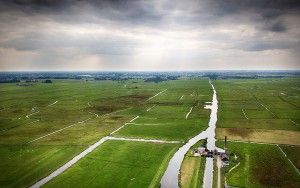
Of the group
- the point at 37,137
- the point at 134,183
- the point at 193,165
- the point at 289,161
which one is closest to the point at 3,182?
the point at 134,183

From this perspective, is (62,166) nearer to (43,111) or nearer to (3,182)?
(3,182)

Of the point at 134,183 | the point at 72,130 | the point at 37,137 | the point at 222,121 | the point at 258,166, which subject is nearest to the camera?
the point at 134,183

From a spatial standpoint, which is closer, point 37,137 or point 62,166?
point 62,166

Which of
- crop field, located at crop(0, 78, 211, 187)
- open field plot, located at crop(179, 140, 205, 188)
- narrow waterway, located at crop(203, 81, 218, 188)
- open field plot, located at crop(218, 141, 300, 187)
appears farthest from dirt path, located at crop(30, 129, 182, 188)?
open field plot, located at crop(218, 141, 300, 187)

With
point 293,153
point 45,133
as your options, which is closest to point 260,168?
point 293,153

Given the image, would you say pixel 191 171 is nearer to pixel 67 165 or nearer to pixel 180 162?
pixel 180 162

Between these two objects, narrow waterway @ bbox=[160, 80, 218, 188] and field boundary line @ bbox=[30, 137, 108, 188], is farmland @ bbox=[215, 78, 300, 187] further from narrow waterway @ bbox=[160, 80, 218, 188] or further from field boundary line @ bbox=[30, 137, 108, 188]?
field boundary line @ bbox=[30, 137, 108, 188]

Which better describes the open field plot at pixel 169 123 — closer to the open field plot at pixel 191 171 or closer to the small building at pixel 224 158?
the open field plot at pixel 191 171

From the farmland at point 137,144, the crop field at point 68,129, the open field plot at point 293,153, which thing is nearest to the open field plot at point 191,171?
the farmland at point 137,144
